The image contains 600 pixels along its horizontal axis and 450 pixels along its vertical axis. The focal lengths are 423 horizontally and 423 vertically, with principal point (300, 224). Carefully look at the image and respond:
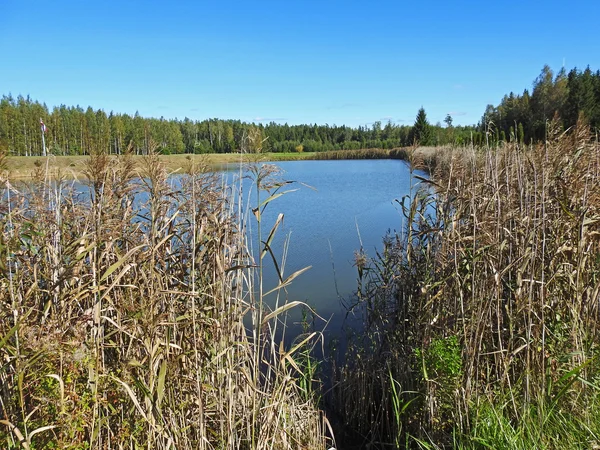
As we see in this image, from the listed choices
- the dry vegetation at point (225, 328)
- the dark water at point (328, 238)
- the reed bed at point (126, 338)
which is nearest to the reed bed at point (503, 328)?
the dry vegetation at point (225, 328)

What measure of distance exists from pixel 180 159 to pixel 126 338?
1737mm

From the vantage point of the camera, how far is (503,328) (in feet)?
10.4

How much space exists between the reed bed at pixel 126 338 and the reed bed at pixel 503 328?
3.16 feet

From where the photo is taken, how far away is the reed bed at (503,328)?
2.75 meters

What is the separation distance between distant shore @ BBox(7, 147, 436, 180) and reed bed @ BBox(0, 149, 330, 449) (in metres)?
0.18

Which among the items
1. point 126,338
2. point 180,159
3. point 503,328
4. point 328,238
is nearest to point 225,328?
point 126,338

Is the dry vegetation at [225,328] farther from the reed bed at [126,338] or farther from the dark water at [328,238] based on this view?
the dark water at [328,238]

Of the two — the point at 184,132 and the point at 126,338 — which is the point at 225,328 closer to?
the point at 126,338

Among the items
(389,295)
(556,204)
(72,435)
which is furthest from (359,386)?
(72,435)

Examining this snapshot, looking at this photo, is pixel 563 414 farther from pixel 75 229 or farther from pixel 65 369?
pixel 75 229

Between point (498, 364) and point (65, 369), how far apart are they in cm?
285

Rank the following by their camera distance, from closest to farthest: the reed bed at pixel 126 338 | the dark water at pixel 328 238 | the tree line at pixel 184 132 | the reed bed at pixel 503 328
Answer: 1. the reed bed at pixel 126 338
2. the reed bed at pixel 503 328
3. the dark water at pixel 328 238
4. the tree line at pixel 184 132

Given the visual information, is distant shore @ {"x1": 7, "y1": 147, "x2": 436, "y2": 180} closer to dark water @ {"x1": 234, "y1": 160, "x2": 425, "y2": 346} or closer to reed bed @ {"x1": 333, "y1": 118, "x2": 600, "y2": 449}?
dark water @ {"x1": 234, "y1": 160, "x2": 425, "y2": 346}

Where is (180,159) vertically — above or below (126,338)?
above
